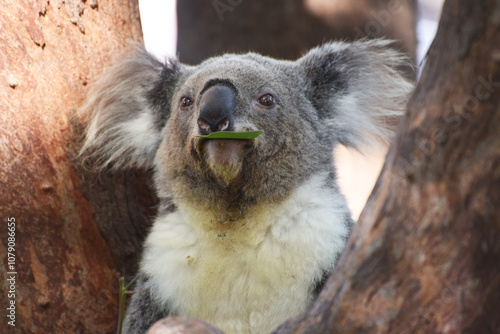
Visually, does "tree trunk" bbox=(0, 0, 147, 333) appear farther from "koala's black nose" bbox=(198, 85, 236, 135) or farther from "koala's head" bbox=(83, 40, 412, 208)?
"koala's black nose" bbox=(198, 85, 236, 135)

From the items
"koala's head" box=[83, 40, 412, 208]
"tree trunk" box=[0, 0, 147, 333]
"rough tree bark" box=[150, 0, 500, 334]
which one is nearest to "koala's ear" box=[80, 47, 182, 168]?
"koala's head" box=[83, 40, 412, 208]

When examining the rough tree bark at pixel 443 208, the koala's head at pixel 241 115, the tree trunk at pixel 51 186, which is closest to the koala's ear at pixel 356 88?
the koala's head at pixel 241 115

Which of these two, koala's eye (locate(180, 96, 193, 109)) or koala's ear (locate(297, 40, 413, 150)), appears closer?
koala's eye (locate(180, 96, 193, 109))

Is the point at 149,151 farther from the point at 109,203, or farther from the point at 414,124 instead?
the point at 414,124

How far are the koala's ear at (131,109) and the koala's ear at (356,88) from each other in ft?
2.94

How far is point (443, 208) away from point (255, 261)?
4.42ft

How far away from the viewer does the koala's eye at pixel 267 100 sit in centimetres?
280

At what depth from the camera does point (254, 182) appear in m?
2.71

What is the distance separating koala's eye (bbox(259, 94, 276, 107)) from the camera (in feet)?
9.20

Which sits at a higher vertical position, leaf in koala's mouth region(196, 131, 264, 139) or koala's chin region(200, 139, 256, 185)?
leaf in koala's mouth region(196, 131, 264, 139)

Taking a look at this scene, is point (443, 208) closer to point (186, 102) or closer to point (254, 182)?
point (254, 182)

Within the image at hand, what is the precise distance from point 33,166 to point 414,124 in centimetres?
220

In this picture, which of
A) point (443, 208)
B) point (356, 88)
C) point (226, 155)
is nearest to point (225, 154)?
point (226, 155)

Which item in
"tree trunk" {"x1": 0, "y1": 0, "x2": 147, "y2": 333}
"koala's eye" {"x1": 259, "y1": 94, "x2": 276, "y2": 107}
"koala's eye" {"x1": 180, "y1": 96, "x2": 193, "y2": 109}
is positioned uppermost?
"koala's eye" {"x1": 259, "y1": 94, "x2": 276, "y2": 107}
